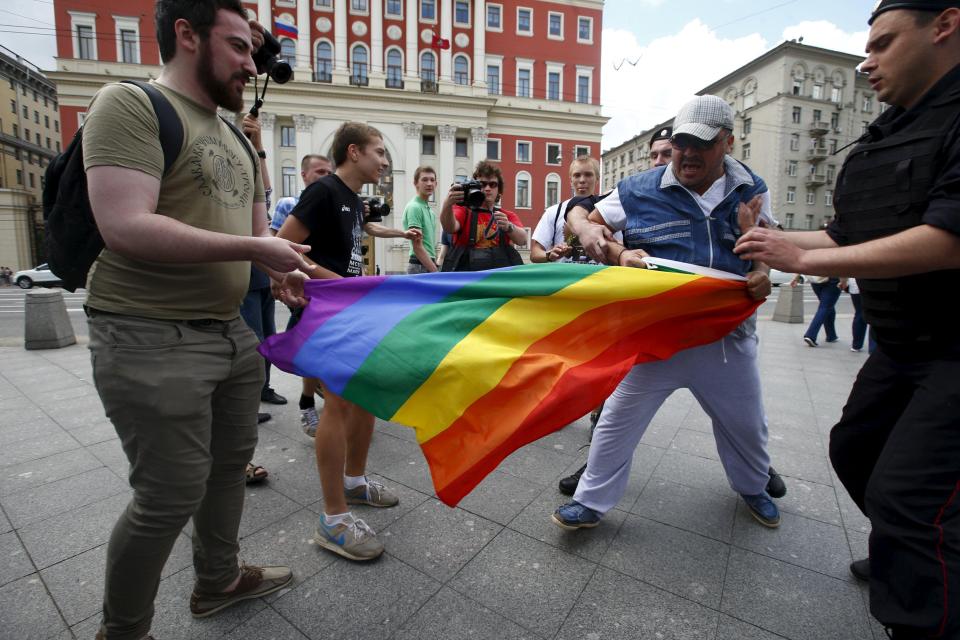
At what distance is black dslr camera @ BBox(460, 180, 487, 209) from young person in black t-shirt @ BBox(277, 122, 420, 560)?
1.15 m

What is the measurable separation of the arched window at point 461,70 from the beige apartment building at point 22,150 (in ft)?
107

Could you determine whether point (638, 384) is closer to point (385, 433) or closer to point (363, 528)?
point (363, 528)

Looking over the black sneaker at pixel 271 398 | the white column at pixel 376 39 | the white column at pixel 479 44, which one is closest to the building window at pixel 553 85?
the white column at pixel 479 44

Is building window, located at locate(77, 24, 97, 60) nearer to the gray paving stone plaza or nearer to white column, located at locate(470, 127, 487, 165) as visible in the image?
white column, located at locate(470, 127, 487, 165)

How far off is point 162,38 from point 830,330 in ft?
35.3

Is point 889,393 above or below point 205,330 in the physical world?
below

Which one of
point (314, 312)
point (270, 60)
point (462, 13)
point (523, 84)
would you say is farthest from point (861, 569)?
point (462, 13)

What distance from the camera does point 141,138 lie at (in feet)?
4.87

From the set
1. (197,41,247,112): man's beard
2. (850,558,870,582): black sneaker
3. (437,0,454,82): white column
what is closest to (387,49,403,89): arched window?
(437,0,454,82): white column

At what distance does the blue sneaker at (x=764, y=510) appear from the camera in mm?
2701

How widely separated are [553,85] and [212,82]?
48112mm

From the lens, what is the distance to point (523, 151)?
143 ft

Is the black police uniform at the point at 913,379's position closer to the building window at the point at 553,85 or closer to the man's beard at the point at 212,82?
the man's beard at the point at 212,82

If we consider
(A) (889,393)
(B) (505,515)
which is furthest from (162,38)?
(A) (889,393)
